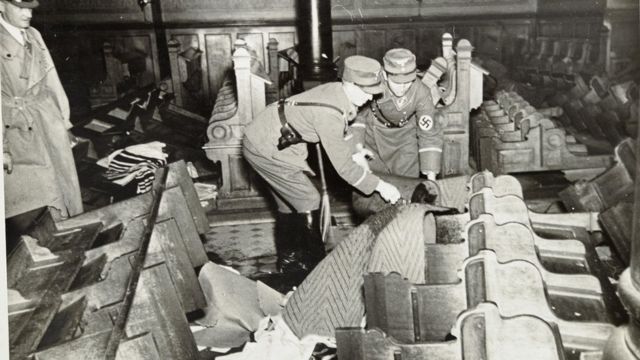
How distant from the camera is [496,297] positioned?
1544 mm

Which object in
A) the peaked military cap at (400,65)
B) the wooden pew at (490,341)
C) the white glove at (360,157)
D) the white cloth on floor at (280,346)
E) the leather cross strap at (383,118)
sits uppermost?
the peaked military cap at (400,65)

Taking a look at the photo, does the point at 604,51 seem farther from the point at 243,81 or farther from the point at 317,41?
the point at 243,81

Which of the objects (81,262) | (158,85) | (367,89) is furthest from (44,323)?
(158,85)

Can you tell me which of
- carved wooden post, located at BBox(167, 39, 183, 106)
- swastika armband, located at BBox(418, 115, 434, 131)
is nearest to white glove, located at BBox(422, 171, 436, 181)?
swastika armband, located at BBox(418, 115, 434, 131)

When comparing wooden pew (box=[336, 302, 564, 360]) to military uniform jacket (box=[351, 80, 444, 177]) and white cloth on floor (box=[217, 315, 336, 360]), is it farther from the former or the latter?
military uniform jacket (box=[351, 80, 444, 177])

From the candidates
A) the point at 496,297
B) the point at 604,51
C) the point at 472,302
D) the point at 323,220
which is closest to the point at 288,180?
the point at 323,220

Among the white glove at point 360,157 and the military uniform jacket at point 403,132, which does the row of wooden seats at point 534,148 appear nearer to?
the military uniform jacket at point 403,132

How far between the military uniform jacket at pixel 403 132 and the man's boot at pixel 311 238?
60 cm

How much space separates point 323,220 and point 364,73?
948 mm

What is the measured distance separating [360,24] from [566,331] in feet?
29.2

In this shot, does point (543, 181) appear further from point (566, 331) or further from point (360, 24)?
point (360, 24)

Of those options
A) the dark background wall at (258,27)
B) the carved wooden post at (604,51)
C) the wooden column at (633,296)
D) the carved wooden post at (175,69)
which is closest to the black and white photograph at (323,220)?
the wooden column at (633,296)

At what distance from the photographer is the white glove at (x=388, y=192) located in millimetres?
3080

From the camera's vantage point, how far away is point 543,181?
4.67 m
